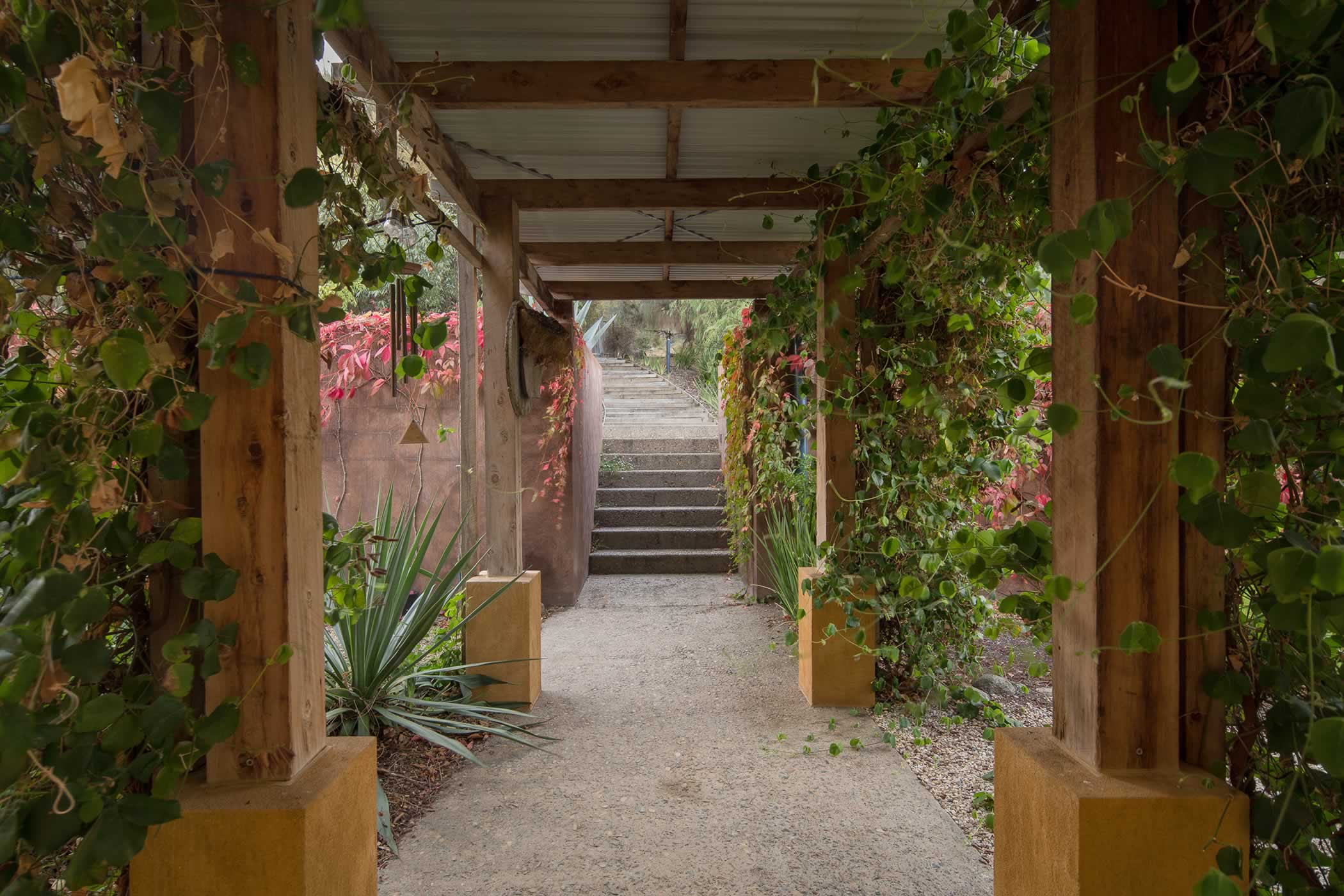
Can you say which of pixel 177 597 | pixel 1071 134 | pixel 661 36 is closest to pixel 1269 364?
pixel 1071 134

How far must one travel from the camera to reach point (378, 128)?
167 centimetres

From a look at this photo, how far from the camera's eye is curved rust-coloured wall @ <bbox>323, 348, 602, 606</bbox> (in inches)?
221

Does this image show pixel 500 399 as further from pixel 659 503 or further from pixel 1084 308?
pixel 659 503

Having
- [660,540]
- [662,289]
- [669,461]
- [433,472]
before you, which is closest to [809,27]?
[662,289]

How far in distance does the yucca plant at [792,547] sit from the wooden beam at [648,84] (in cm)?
240

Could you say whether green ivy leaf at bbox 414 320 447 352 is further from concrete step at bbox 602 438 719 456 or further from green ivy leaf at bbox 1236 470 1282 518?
concrete step at bbox 602 438 719 456

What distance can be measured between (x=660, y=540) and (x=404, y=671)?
425 cm

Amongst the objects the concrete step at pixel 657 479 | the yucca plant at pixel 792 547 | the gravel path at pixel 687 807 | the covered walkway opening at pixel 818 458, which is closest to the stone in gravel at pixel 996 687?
the covered walkway opening at pixel 818 458

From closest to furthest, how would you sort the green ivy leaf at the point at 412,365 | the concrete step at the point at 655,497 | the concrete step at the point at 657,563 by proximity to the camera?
1. the green ivy leaf at the point at 412,365
2. the concrete step at the point at 657,563
3. the concrete step at the point at 655,497

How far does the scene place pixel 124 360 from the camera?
36.4 inches

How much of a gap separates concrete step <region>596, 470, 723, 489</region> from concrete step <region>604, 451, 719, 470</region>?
17cm

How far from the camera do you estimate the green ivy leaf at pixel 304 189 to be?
111cm

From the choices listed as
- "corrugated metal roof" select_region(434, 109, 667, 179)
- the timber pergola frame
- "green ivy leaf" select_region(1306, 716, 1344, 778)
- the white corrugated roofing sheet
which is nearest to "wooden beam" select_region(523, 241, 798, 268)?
the white corrugated roofing sheet

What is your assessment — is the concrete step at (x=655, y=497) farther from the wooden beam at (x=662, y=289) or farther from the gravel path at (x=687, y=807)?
the gravel path at (x=687, y=807)
